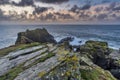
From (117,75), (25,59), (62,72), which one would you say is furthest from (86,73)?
(117,75)

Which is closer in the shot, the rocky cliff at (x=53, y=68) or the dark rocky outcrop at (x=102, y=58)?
the rocky cliff at (x=53, y=68)

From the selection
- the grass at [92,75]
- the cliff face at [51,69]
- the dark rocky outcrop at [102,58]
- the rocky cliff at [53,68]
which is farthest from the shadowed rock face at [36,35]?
the grass at [92,75]

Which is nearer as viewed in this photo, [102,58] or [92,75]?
[92,75]

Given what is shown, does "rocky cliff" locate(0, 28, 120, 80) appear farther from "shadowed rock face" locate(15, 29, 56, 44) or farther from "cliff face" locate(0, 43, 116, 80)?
"shadowed rock face" locate(15, 29, 56, 44)

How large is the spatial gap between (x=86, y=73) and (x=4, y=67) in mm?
16224

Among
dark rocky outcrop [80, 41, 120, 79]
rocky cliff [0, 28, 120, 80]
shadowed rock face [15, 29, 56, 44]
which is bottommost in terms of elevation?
shadowed rock face [15, 29, 56, 44]

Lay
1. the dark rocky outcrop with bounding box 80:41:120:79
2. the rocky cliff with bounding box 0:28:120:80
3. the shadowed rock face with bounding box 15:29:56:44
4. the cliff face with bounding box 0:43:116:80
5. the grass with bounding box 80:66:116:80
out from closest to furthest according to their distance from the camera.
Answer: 1. the cliff face with bounding box 0:43:116:80
2. the rocky cliff with bounding box 0:28:120:80
3. the grass with bounding box 80:66:116:80
4. the dark rocky outcrop with bounding box 80:41:120:79
5. the shadowed rock face with bounding box 15:29:56:44

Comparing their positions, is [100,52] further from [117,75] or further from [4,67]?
[4,67]

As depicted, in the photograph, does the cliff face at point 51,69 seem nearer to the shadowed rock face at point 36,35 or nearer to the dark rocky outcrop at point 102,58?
the dark rocky outcrop at point 102,58

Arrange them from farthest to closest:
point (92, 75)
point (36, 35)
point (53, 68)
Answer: point (36, 35), point (92, 75), point (53, 68)

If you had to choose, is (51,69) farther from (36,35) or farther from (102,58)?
(36,35)

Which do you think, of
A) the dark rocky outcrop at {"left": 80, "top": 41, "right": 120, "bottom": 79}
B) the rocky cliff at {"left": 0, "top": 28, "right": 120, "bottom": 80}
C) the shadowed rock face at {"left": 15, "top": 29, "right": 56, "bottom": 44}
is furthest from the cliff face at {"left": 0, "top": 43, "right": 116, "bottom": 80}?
the shadowed rock face at {"left": 15, "top": 29, "right": 56, "bottom": 44}

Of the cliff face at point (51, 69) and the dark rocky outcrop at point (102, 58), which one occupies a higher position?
the cliff face at point (51, 69)

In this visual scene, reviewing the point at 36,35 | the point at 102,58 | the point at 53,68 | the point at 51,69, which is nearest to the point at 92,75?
the point at 53,68
